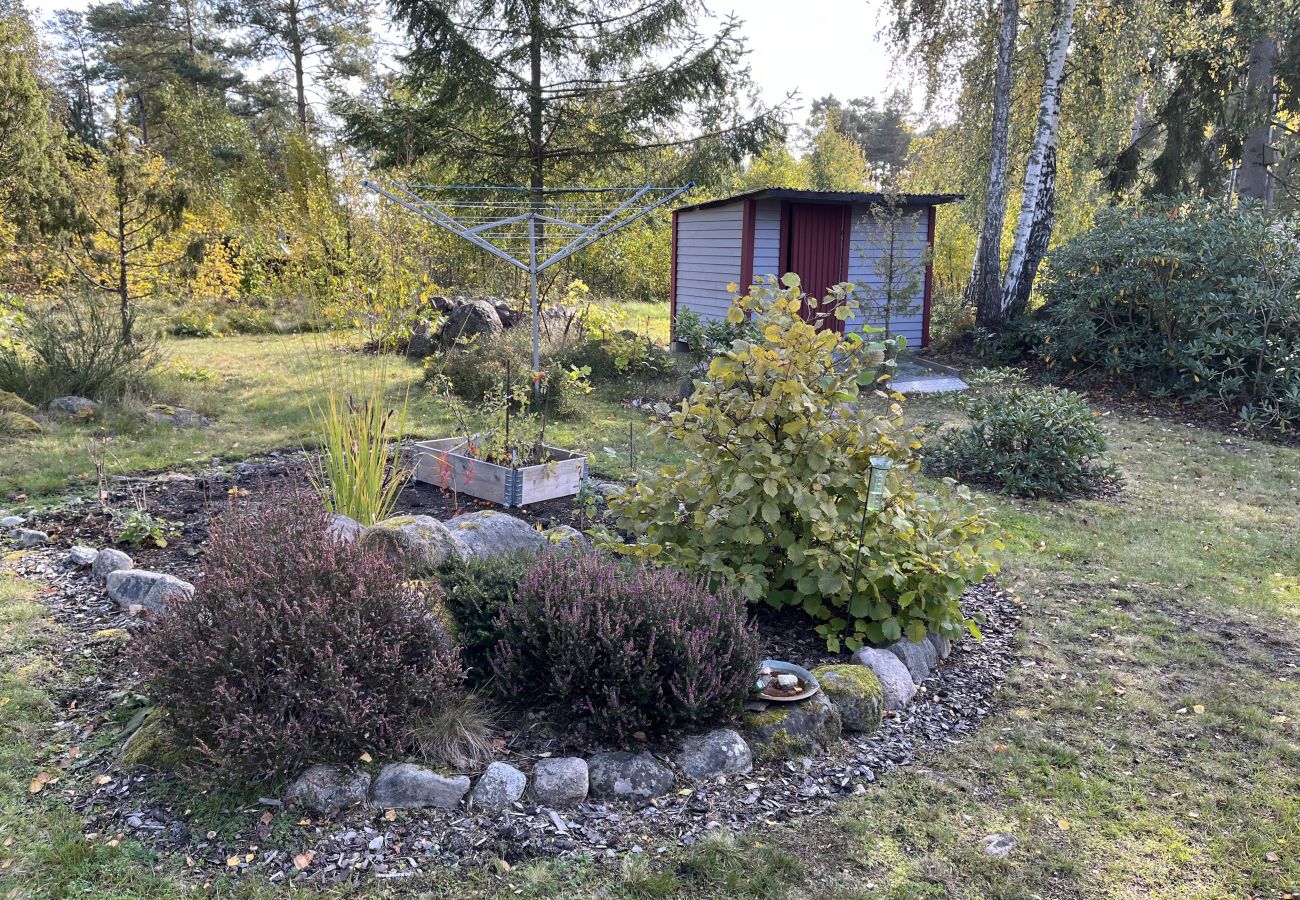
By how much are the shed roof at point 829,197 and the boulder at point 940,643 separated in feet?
26.3

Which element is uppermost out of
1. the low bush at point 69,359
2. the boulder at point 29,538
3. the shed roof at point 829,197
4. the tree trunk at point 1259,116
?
the tree trunk at point 1259,116

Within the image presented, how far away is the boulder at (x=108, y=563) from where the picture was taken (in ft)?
11.8

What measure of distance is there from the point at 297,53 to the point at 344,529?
68.5 feet

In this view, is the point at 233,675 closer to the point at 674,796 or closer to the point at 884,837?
the point at 674,796

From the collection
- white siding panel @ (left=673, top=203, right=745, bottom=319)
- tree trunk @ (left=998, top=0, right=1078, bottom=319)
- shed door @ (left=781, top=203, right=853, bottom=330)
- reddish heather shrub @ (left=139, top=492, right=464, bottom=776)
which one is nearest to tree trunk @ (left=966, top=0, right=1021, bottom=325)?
tree trunk @ (left=998, top=0, right=1078, bottom=319)

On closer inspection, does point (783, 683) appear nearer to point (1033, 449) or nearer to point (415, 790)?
point (415, 790)

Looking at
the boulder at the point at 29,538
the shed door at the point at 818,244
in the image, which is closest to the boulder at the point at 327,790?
the boulder at the point at 29,538

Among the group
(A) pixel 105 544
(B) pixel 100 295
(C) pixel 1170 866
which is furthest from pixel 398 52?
(C) pixel 1170 866

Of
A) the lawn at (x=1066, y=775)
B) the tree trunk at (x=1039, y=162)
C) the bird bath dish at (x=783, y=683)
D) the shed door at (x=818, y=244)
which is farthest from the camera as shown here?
the shed door at (x=818, y=244)

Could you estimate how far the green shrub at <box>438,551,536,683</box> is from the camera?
2.85 meters

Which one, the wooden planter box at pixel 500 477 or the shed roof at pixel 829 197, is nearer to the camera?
the wooden planter box at pixel 500 477

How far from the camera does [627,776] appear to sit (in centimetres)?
247

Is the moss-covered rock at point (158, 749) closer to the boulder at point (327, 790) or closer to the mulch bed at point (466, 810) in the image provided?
the mulch bed at point (466, 810)

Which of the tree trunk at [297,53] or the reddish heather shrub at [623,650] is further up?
the tree trunk at [297,53]
